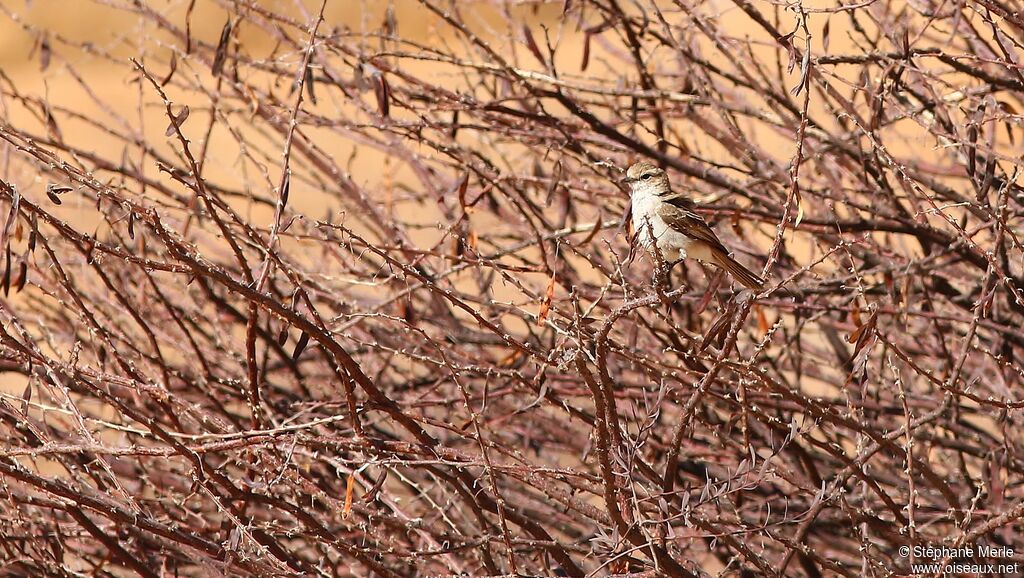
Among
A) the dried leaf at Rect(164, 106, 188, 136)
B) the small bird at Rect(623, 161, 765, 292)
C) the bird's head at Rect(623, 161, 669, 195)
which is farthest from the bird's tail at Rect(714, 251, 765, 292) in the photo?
the dried leaf at Rect(164, 106, 188, 136)

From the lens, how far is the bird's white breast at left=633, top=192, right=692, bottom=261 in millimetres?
3297

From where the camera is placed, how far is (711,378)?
217 cm

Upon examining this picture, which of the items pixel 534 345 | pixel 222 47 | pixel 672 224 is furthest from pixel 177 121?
pixel 534 345

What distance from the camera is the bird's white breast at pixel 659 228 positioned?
3297 mm

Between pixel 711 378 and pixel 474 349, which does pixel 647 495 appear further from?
pixel 474 349

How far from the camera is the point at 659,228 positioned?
3.34m

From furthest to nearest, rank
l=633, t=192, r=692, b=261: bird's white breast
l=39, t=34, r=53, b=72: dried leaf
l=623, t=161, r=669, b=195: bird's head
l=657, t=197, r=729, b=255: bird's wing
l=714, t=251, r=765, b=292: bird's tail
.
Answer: l=39, t=34, r=53, b=72: dried leaf → l=623, t=161, r=669, b=195: bird's head → l=633, t=192, r=692, b=261: bird's white breast → l=657, t=197, r=729, b=255: bird's wing → l=714, t=251, r=765, b=292: bird's tail

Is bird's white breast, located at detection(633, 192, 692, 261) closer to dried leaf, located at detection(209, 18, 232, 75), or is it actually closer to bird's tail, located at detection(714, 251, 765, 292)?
bird's tail, located at detection(714, 251, 765, 292)

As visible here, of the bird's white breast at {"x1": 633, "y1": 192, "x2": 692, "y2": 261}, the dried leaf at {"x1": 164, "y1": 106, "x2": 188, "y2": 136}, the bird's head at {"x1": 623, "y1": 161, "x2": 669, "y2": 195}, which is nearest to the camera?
the dried leaf at {"x1": 164, "y1": 106, "x2": 188, "y2": 136}

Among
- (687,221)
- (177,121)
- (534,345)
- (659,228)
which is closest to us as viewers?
(177,121)

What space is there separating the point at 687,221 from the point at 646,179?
0.84ft

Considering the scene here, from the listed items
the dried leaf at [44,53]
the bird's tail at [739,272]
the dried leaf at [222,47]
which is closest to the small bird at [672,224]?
the bird's tail at [739,272]

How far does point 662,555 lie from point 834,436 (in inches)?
69.5

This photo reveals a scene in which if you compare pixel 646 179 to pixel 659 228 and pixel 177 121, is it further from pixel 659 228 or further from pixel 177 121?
pixel 177 121
